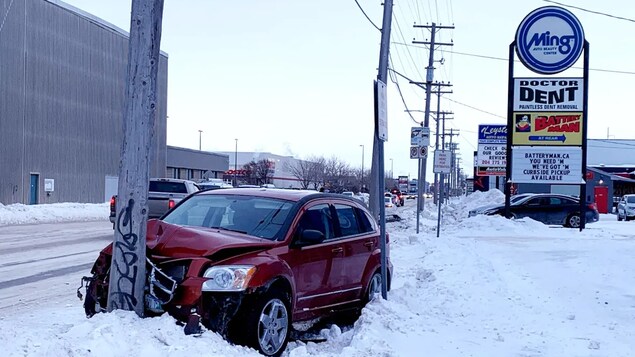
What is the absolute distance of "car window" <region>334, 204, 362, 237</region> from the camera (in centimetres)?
834

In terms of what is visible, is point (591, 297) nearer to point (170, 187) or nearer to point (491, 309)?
point (491, 309)

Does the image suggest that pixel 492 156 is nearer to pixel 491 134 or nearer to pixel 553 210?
pixel 491 134

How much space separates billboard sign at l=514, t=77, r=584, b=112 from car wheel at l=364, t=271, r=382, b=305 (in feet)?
50.7

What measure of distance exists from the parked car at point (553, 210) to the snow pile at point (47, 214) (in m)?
18.5

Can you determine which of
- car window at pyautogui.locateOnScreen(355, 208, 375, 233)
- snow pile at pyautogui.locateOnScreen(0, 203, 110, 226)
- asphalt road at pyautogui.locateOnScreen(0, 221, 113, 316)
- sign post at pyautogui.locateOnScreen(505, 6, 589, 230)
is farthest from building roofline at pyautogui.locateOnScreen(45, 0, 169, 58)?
car window at pyautogui.locateOnScreen(355, 208, 375, 233)

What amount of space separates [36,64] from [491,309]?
34.7m

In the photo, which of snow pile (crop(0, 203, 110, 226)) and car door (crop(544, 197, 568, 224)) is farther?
snow pile (crop(0, 203, 110, 226))

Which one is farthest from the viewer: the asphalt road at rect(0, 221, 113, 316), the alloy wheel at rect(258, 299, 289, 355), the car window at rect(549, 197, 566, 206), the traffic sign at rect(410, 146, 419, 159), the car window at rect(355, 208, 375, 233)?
the car window at rect(549, 197, 566, 206)

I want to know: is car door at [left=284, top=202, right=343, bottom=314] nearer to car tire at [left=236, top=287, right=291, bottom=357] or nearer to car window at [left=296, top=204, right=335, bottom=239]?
car window at [left=296, top=204, right=335, bottom=239]

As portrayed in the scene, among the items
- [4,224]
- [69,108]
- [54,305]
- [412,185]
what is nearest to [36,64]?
[69,108]

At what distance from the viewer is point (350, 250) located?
8.22 meters

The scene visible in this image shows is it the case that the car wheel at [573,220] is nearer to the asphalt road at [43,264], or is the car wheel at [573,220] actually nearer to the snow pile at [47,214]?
the asphalt road at [43,264]

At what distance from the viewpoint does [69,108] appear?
4131 cm

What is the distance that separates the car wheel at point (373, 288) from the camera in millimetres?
8637
